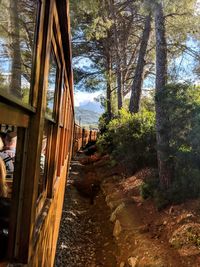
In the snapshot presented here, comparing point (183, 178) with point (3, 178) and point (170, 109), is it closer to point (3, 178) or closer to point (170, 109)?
point (170, 109)

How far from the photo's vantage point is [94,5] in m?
12.4

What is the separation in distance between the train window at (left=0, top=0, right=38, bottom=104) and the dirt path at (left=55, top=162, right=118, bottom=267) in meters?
4.43

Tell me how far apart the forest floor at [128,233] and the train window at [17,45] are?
3.51m

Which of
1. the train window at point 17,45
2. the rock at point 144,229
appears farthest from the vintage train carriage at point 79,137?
the train window at point 17,45

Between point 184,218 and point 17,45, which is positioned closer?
point 17,45

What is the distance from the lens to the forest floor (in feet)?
15.5

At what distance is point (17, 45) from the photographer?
1.34 m

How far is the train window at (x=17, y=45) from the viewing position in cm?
116

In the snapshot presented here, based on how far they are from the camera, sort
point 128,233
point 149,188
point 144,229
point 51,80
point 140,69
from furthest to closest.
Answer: point 140,69 < point 149,188 < point 128,233 < point 144,229 < point 51,80

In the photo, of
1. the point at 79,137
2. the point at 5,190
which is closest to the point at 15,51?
the point at 5,190

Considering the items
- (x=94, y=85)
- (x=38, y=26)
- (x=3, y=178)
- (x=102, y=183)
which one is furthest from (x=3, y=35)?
(x=94, y=85)

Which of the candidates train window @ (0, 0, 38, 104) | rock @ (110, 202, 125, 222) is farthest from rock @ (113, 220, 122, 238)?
train window @ (0, 0, 38, 104)

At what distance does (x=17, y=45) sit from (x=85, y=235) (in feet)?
20.0

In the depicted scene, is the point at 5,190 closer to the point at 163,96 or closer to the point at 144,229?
the point at 144,229
